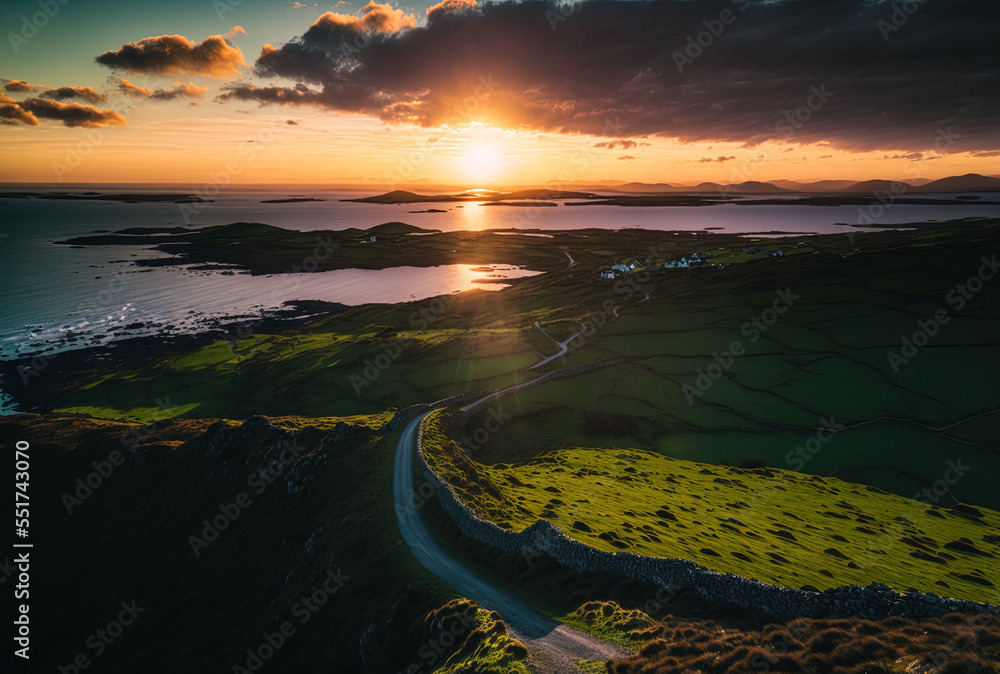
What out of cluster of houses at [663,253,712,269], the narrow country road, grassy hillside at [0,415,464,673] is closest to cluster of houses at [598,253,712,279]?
cluster of houses at [663,253,712,269]

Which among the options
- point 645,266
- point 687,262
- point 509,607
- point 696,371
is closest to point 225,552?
point 509,607

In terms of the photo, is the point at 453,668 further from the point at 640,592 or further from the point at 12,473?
the point at 12,473

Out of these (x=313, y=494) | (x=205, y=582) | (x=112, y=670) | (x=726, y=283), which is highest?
(x=726, y=283)

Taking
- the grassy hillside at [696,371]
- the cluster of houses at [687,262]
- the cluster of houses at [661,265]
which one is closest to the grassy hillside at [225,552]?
the grassy hillside at [696,371]

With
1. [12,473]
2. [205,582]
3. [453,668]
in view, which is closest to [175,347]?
[12,473]

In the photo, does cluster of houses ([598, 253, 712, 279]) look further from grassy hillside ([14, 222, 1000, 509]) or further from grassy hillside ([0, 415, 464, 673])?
grassy hillside ([0, 415, 464, 673])

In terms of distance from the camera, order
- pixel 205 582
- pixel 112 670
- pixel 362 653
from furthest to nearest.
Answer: pixel 205 582, pixel 112 670, pixel 362 653

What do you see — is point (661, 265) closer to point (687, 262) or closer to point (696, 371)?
point (687, 262)
